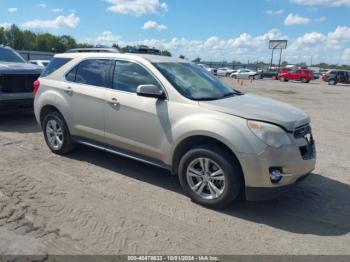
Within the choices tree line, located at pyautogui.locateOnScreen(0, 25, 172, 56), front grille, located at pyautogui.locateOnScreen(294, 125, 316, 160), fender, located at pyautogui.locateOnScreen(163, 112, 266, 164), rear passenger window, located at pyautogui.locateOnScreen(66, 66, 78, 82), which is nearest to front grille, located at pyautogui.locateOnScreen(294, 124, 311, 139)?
front grille, located at pyautogui.locateOnScreen(294, 125, 316, 160)

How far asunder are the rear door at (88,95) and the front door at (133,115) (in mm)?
161

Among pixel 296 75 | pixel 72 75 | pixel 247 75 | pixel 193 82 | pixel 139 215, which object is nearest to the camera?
pixel 139 215

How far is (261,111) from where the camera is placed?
14.5ft

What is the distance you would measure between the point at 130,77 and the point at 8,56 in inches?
256

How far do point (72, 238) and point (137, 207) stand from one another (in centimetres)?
97

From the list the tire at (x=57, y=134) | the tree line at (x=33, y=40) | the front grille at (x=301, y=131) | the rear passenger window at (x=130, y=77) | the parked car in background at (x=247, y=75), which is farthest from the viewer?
the tree line at (x=33, y=40)

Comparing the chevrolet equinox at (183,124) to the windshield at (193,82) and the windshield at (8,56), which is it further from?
the windshield at (8,56)

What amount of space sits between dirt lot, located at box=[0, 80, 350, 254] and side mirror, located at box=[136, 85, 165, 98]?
1.31 metres

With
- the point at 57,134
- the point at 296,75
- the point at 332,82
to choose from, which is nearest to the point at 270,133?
the point at 57,134

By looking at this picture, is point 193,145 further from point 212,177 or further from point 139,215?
point 139,215

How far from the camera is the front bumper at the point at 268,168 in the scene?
406 centimetres

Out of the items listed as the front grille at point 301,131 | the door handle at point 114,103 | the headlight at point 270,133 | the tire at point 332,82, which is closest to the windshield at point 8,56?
the door handle at point 114,103

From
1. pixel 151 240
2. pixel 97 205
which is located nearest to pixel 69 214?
pixel 97 205

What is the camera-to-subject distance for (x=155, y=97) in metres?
4.82
